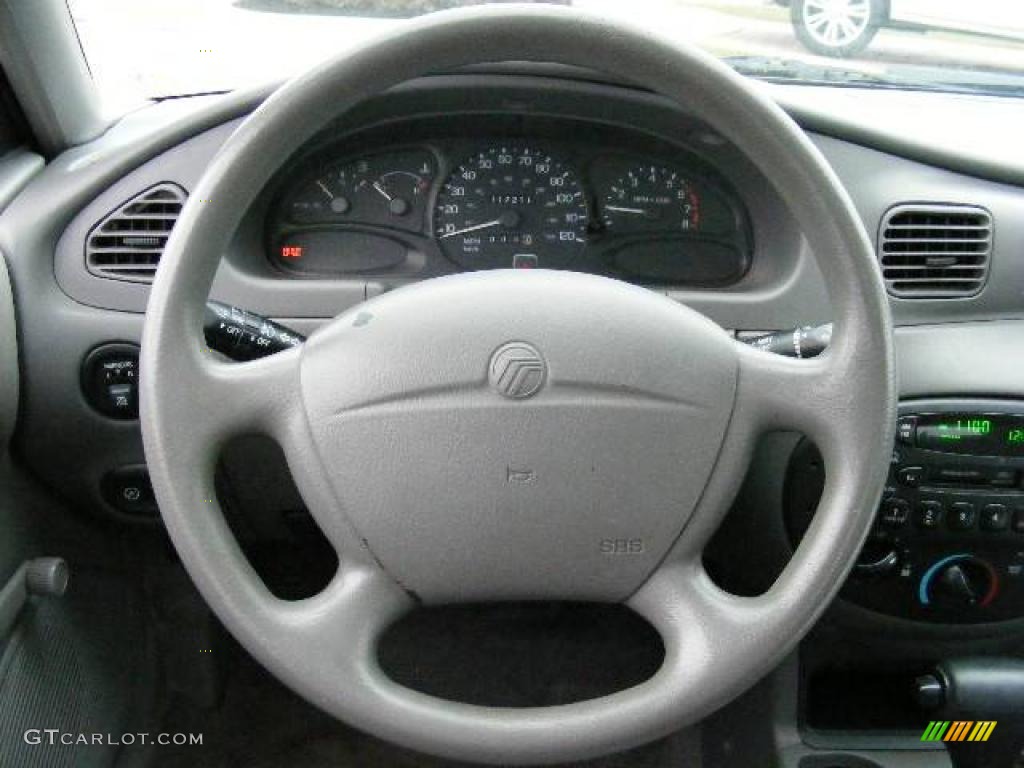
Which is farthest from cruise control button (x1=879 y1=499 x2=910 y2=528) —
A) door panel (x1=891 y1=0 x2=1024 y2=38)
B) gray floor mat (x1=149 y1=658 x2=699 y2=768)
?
door panel (x1=891 y1=0 x2=1024 y2=38)

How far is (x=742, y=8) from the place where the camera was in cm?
170

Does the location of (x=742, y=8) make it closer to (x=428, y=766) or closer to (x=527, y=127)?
(x=527, y=127)

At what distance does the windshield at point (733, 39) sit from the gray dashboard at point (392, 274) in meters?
0.18

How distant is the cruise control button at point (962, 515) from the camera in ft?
4.84

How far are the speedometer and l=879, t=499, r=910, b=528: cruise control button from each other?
543 millimetres

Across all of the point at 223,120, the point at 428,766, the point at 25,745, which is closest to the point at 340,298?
the point at 223,120

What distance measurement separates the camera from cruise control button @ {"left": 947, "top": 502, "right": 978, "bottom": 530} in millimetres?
1475

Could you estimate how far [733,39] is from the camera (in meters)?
1.69

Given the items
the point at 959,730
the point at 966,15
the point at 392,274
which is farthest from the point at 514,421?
the point at 966,15

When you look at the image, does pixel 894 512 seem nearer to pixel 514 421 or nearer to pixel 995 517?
pixel 995 517

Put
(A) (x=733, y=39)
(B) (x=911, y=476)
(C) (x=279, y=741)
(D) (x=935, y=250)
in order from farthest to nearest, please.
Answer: (C) (x=279, y=741)
(A) (x=733, y=39)
(D) (x=935, y=250)
(B) (x=911, y=476)

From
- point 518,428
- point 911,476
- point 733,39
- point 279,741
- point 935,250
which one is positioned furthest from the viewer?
point 279,741

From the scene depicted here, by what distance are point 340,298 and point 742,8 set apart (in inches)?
29.4

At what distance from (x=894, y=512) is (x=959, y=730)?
452 millimetres
